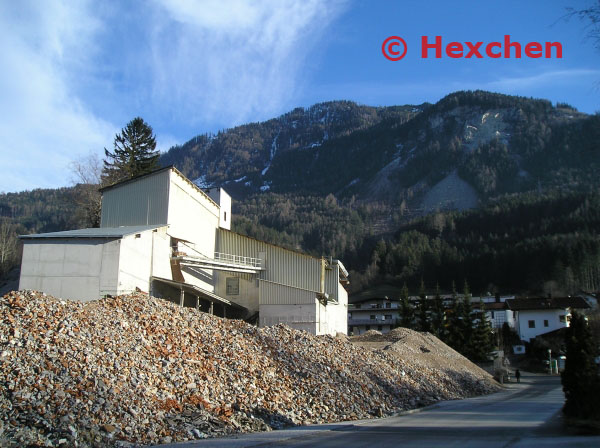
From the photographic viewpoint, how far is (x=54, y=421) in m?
12.6

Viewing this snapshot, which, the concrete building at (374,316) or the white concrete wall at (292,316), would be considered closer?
the white concrete wall at (292,316)

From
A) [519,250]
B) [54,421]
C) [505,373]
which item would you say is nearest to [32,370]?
[54,421]

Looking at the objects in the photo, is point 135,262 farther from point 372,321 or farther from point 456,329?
point 372,321

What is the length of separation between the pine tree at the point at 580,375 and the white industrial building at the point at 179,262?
1900 centimetres

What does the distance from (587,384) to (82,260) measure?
23.1 metres

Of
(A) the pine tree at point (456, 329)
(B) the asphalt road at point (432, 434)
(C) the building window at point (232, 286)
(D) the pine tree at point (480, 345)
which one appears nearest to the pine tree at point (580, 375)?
(B) the asphalt road at point (432, 434)

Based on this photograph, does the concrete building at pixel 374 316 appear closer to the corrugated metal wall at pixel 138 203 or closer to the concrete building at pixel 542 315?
the concrete building at pixel 542 315

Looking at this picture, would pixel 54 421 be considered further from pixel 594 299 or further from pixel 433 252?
pixel 433 252

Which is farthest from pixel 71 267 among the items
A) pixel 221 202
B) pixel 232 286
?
pixel 221 202

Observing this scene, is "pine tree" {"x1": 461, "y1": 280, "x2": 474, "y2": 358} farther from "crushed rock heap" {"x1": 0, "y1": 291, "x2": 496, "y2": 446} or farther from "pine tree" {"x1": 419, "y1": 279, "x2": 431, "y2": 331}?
"crushed rock heap" {"x1": 0, "y1": 291, "x2": 496, "y2": 446}

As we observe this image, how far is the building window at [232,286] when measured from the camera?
131 ft

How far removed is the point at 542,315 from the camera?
83938 mm

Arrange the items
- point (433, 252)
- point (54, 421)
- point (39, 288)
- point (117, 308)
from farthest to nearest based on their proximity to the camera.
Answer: point (433, 252) < point (39, 288) < point (117, 308) < point (54, 421)

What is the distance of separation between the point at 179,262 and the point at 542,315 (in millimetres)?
69584
